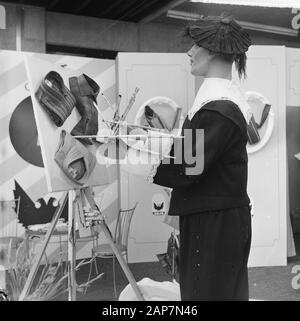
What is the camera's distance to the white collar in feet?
4.28

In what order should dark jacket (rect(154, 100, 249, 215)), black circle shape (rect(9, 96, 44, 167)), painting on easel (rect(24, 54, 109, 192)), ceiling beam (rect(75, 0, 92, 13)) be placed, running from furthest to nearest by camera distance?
black circle shape (rect(9, 96, 44, 167)) < ceiling beam (rect(75, 0, 92, 13)) < painting on easel (rect(24, 54, 109, 192)) < dark jacket (rect(154, 100, 249, 215))

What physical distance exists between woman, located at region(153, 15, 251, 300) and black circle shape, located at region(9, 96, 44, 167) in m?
1.43

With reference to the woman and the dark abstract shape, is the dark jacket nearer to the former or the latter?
the woman

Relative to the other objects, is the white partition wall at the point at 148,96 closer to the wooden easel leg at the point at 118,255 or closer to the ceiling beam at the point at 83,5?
the ceiling beam at the point at 83,5

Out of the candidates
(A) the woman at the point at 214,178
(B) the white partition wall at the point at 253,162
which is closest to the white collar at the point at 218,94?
(A) the woman at the point at 214,178

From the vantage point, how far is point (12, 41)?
2055mm

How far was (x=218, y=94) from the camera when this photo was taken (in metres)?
1.31

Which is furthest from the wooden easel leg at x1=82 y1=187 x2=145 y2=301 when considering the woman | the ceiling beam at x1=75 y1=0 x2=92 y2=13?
the ceiling beam at x1=75 y1=0 x2=92 y2=13

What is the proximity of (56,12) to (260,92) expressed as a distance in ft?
3.99

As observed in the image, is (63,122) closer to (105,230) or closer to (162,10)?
(105,230)

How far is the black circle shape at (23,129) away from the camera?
8.28 ft

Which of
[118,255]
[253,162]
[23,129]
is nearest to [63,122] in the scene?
[118,255]

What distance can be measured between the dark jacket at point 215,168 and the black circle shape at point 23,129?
144 cm

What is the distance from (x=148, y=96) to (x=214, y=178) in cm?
115
